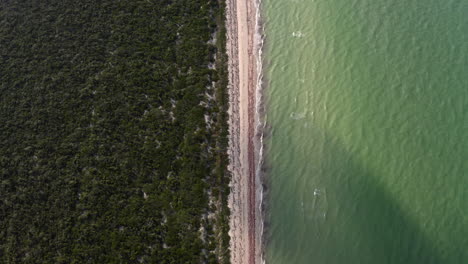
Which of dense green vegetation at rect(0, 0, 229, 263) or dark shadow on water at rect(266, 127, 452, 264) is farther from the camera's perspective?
dense green vegetation at rect(0, 0, 229, 263)

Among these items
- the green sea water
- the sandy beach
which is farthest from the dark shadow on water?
the sandy beach

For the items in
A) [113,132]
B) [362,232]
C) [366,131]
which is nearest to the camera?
[362,232]

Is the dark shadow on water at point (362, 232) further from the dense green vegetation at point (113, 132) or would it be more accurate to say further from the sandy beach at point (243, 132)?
the dense green vegetation at point (113, 132)

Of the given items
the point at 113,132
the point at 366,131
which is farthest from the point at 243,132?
the point at 113,132

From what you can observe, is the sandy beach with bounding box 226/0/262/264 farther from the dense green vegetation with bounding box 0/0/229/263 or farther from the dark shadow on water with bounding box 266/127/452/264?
the dark shadow on water with bounding box 266/127/452/264

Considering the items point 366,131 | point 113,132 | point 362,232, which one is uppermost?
point 366,131

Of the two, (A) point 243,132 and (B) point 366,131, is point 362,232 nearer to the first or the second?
(B) point 366,131
